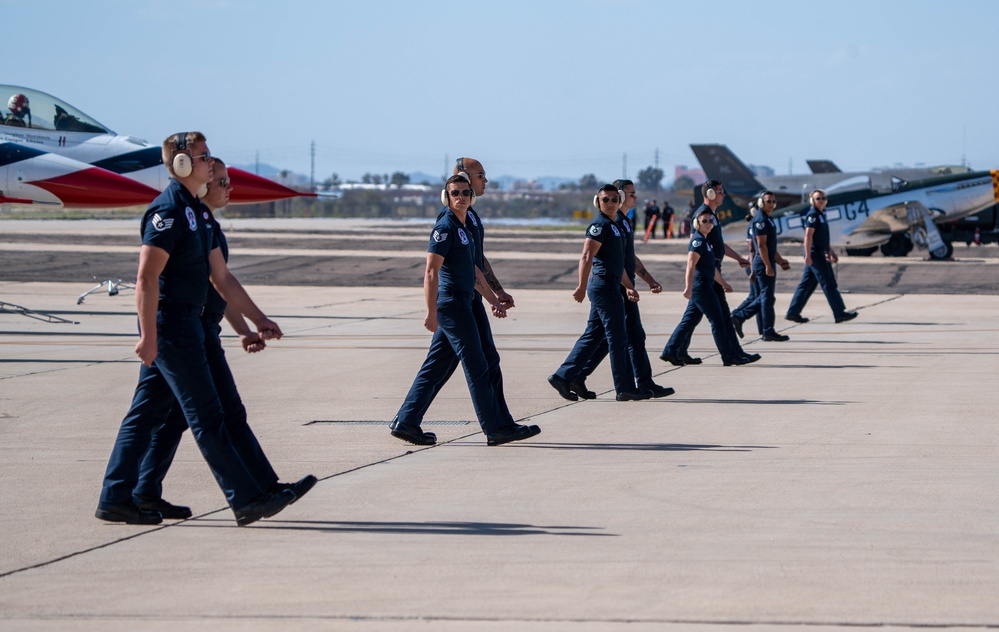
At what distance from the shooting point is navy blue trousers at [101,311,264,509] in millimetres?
6012

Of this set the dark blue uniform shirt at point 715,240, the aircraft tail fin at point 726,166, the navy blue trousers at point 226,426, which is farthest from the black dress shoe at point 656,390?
the aircraft tail fin at point 726,166

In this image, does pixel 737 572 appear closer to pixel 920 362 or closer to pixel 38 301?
pixel 920 362

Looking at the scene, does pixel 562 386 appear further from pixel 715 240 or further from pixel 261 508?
pixel 261 508

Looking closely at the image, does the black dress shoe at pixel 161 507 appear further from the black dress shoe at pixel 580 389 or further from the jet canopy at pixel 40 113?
the jet canopy at pixel 40 113

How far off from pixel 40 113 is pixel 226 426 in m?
15.3

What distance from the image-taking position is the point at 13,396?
1073cm

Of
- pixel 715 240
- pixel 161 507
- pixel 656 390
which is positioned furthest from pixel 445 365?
pixel 715 240

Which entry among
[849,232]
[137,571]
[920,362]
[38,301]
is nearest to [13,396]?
[137,571]

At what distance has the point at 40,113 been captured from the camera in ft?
66.0

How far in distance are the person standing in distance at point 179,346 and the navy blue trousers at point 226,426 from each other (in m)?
0.07

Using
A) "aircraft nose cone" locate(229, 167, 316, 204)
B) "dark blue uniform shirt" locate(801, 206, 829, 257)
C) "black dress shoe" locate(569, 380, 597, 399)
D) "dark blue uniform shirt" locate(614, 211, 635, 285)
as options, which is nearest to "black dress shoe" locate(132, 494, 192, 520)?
"black dress shoe" locate(569, 380, 597, 399)

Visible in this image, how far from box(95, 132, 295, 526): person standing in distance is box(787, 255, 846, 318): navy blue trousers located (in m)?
12.1

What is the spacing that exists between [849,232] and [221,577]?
35.1 m

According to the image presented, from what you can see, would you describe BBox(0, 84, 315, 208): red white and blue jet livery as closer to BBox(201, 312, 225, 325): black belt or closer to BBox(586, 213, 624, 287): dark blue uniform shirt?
BBox(586, 213, 624, 287): dark blue uniform shirt
